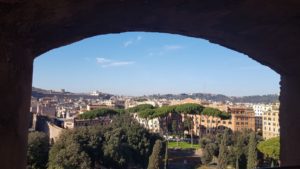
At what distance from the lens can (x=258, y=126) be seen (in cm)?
5234

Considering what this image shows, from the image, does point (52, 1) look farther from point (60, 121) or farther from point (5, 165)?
point (60, 121)

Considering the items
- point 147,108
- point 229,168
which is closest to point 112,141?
point 229,168

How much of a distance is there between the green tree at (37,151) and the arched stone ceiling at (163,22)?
1840cm

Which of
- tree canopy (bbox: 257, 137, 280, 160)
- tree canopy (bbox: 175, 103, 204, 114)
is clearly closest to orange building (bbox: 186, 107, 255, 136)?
tree canopy (bbox: 175, 103, 204, 114)

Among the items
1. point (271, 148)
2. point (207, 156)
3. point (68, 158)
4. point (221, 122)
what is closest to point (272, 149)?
point (271, 148)

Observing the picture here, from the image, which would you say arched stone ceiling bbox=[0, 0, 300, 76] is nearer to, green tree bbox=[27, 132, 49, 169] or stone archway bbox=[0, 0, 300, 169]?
stone archway bbox=[0, 0, 300, 169]

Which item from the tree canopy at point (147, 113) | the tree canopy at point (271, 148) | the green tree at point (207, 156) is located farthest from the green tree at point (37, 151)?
the tree canopy at point (147, 113)

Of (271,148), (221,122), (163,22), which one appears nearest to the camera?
(163,22)

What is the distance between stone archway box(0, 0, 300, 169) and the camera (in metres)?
1.69

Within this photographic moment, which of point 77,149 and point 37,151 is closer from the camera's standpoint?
point 77,149

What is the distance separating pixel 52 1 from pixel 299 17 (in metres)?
1.30

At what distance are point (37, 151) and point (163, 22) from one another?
19.7 m

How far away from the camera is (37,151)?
20.5 metres

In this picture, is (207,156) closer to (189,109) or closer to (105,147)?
(105,147)
